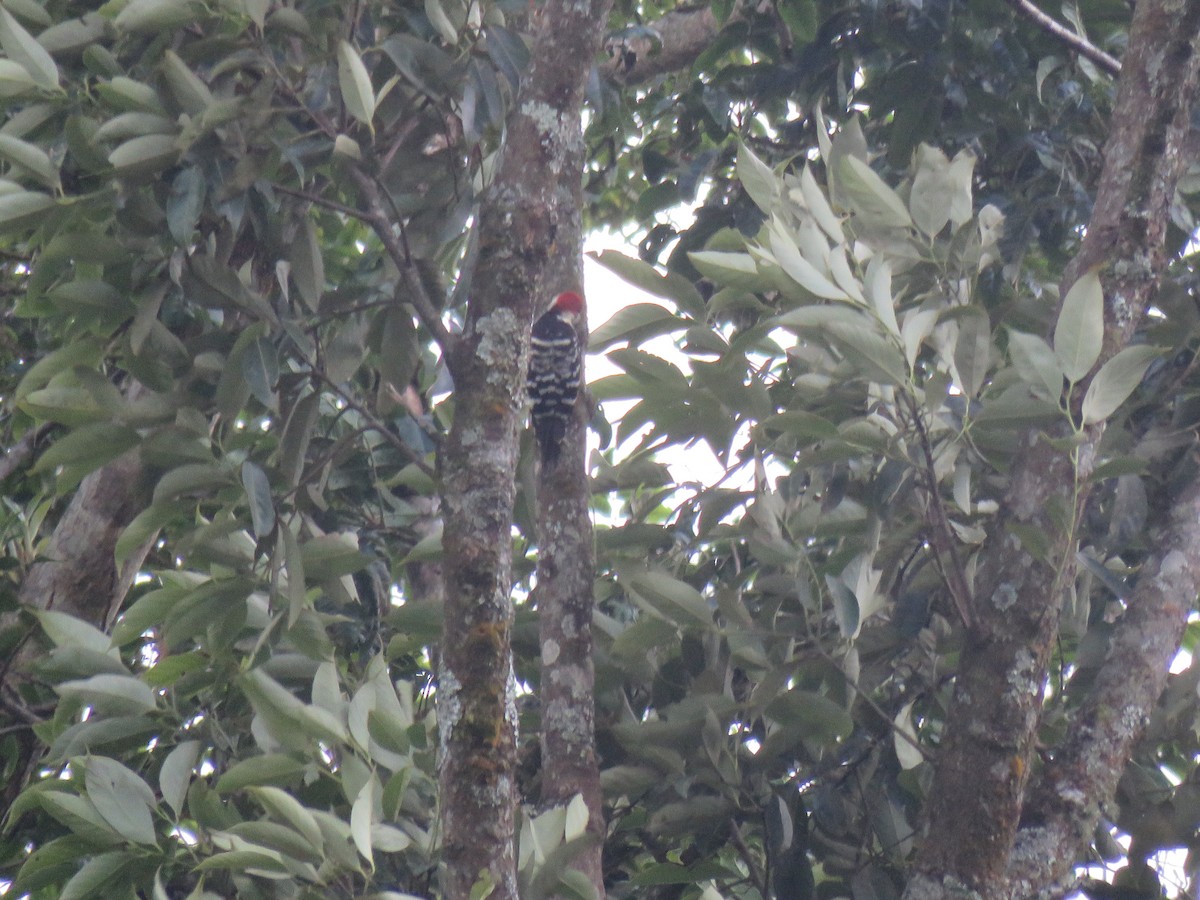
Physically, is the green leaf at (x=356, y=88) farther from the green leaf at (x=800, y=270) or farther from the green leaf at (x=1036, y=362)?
the green leaf at (x=1036, y=362)

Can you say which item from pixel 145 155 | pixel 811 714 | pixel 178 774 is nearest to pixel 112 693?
pixel 178 774

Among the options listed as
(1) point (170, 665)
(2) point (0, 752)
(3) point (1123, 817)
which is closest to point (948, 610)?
(3) point (1123, 817)

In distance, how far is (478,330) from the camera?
5.71 ft

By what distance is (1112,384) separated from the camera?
160cm

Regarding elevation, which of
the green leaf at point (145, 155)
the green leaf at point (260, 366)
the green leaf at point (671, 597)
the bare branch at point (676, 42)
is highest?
the bare branch at point (676, 42)

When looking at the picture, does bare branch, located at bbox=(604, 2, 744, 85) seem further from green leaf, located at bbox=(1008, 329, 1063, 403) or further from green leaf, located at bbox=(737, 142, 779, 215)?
green leaf, located at bbox=(1008, 329, 1063, 403)

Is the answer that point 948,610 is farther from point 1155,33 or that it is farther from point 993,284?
point 1155,33

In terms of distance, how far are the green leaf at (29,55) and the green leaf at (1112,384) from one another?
1.64m

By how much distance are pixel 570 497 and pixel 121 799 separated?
84 cm

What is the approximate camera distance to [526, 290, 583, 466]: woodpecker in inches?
86.6

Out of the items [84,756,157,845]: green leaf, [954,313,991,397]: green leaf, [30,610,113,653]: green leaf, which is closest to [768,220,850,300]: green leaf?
[954,313,991,397]: green leaf

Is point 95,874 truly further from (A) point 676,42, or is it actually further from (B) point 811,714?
(A) point 676,42

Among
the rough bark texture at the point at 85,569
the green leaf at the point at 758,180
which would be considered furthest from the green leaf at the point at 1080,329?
the rough bark texture at the point at 85,569

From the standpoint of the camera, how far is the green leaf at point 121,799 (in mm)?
1609
